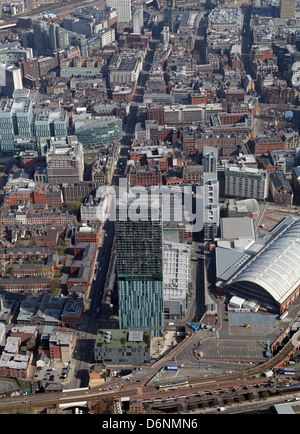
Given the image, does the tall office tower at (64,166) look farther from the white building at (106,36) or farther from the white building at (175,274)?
the white building at (106,36)

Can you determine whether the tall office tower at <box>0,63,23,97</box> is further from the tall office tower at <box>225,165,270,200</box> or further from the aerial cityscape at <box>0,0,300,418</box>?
the tall office tower at <box>225,165,270,200</box>

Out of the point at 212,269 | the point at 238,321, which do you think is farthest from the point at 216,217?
the point at 238,321

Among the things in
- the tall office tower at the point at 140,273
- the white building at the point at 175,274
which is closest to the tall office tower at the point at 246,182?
the white building at the point at 175,274

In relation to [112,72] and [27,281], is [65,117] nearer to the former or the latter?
[112,72]

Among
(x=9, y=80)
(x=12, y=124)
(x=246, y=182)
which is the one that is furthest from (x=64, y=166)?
(x=9, y=80)

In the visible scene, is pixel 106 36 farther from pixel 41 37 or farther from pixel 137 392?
pixel 137 392
